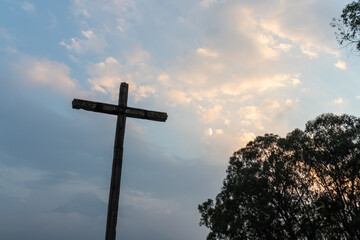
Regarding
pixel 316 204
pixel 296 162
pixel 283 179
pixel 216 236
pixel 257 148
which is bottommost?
pixel 216 236

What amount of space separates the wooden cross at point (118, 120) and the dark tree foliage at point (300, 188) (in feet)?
55.8

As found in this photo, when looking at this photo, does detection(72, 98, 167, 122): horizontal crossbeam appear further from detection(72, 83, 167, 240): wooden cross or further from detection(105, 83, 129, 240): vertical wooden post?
detection(105, 83, 129, 240): vertical wooden post

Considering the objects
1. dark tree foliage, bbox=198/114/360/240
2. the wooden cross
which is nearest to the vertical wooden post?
the wooden cross

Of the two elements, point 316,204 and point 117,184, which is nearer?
point 117,184

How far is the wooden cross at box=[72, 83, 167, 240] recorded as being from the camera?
22.3ft

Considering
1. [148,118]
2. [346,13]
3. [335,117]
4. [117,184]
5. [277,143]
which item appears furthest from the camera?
[277,143]

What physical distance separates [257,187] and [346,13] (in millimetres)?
14961

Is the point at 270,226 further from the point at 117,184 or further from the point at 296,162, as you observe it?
the point at 117,184

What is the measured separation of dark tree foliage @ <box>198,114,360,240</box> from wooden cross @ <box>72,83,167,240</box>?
1702 centimetres

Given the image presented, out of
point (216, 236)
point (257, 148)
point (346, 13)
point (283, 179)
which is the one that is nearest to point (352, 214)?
point (283, 179)

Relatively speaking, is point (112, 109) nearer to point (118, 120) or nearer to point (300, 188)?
point (118, 120)

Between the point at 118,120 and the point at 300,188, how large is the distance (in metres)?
19.9

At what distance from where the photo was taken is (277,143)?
24422mm

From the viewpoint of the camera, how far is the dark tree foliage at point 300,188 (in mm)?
21047
